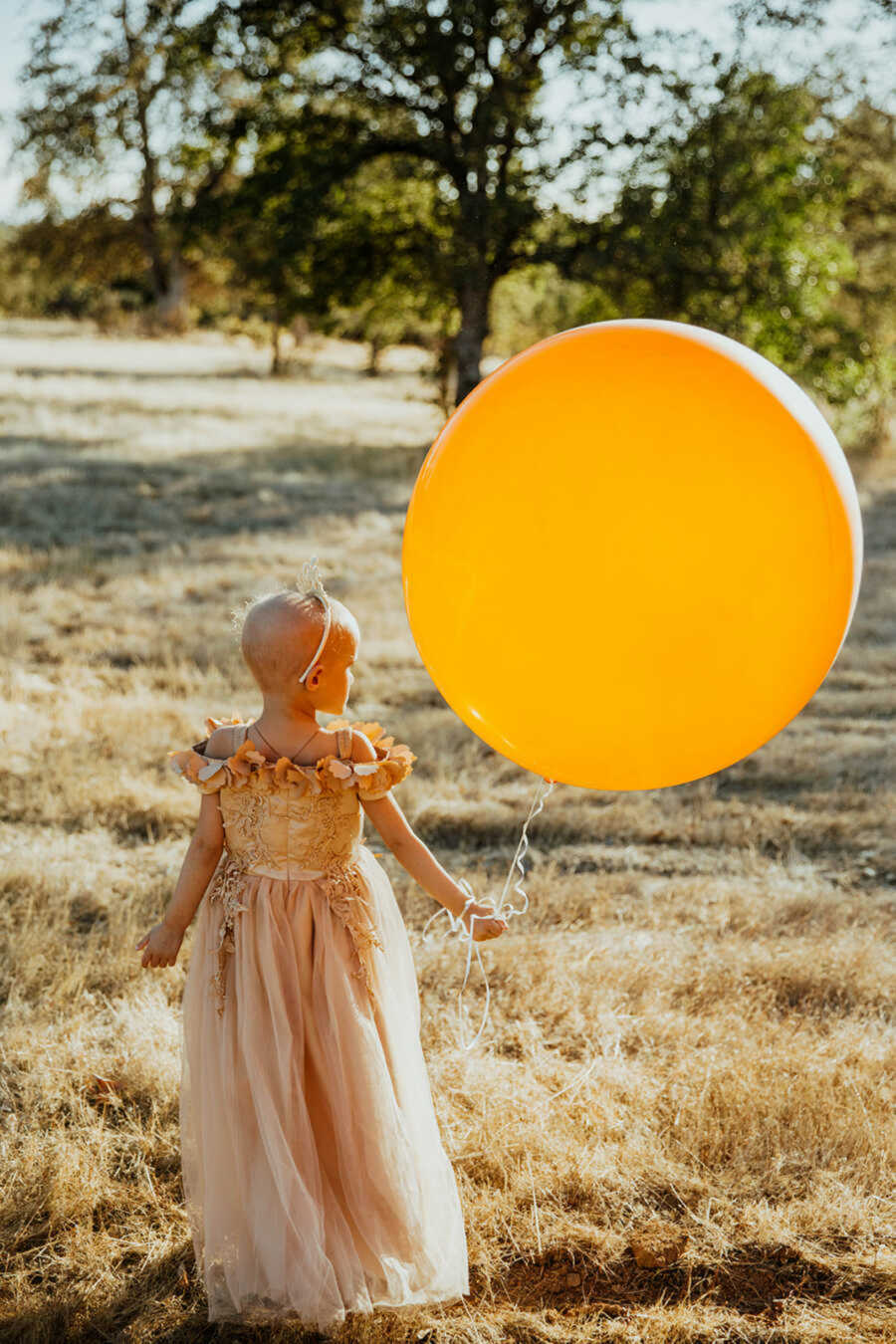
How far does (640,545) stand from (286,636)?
737mm

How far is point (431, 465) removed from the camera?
253 centimetres

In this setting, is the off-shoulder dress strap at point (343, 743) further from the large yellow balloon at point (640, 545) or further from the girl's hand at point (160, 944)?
the girl's hand at point (160, 944)

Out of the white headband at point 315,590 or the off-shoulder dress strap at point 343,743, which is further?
the off-shoulder dress strap at point 343,743

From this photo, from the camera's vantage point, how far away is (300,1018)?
7.90ft

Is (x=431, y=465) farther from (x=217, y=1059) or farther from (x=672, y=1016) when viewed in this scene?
(x=672, y=1016)


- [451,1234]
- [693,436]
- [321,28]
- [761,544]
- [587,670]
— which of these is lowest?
[451,1234]

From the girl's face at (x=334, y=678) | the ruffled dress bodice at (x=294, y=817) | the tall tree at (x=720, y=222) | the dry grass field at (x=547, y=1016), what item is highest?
the tall tree at (x=720, y=222)

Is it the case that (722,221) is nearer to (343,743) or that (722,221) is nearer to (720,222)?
(720,222)

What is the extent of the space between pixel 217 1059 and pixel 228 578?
7.09 metres

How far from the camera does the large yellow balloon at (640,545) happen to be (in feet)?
7.49

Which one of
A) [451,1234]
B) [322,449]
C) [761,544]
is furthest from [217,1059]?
[322,449]

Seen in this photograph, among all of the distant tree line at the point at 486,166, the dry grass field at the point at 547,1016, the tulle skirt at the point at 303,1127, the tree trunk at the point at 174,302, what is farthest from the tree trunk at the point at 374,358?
the tulle skirt at the point at 303,1127

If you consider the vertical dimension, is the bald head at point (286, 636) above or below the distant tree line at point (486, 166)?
below

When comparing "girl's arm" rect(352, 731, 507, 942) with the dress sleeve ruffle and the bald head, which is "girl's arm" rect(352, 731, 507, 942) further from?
the bald head
